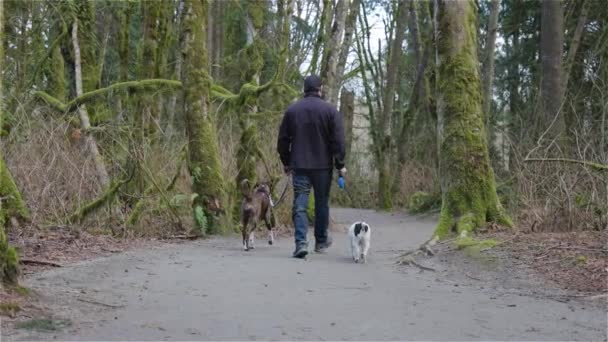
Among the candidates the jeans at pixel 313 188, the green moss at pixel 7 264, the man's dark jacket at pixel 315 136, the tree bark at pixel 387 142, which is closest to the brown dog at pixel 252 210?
the jeans at pixel 313 188

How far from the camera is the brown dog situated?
12039 millimetres

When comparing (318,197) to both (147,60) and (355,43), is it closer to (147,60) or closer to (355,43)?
(147,60)

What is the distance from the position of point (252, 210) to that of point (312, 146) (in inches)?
68.3

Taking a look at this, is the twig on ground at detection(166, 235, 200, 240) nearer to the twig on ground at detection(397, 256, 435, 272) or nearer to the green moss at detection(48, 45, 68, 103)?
the twig on ground at detection(397, 256, 435, 272)

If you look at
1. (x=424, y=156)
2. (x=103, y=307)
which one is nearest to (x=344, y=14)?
(x=103, y=307)

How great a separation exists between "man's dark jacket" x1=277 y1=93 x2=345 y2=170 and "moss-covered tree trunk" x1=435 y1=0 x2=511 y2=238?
1.75 metres

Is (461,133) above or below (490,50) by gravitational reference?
below

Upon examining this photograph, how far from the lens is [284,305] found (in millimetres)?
6922

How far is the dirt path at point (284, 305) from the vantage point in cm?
583

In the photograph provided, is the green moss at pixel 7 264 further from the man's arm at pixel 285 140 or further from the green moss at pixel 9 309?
the man's arm at pixel 285 140

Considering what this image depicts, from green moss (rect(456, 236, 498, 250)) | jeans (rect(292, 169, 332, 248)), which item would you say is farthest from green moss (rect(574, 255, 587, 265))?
jeans (rect(292, 169, 332, 248))

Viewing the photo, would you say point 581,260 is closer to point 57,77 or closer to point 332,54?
point 332,54

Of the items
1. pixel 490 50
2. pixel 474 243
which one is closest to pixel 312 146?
pixel 474 243

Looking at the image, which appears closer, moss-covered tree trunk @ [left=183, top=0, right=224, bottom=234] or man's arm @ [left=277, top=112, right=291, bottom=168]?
man's arm @ [left=277, top=112, right=291, bottom=168]
